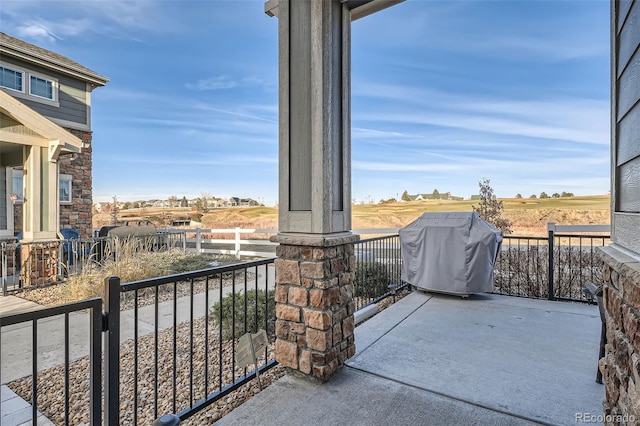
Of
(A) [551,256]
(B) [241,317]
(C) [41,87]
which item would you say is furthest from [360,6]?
(C) [41,87]

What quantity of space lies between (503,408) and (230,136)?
14253 mm

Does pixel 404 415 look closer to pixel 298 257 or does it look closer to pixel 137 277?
pixel 298 257

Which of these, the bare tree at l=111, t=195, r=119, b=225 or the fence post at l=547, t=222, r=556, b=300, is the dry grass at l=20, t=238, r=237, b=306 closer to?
the fence post at l=547, t=222, r=556, b=300

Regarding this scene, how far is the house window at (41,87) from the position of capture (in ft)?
26.3

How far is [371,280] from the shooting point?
4992mm

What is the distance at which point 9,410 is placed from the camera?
2.12 m

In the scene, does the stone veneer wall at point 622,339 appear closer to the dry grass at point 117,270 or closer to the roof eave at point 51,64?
the dry grass at point 117,270

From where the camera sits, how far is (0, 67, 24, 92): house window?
24.6ft

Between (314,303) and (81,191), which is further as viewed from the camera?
(81,191)

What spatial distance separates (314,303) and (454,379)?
1172mm

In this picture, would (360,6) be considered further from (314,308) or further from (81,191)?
(81,191)

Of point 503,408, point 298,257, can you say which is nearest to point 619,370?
point 503,408

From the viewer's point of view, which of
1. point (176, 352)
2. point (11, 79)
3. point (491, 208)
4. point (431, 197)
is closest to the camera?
point (176, 352)

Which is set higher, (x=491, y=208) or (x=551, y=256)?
(x=491, y=208)
